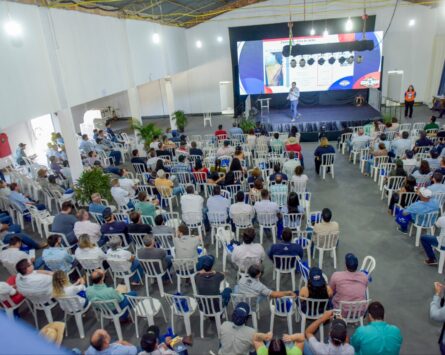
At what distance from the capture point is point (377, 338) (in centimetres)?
326

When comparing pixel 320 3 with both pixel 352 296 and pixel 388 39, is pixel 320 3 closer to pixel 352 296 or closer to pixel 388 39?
pixel 388 39

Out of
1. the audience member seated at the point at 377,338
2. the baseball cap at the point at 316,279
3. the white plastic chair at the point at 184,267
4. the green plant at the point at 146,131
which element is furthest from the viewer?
the green plant at the point at 146,131

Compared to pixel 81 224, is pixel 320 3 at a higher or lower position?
higher

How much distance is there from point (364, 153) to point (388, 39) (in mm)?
8743

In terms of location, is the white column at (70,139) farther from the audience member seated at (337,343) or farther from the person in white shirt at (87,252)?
the audience member seated at (337,343)

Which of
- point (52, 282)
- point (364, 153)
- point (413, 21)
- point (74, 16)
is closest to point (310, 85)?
point (413, 21)

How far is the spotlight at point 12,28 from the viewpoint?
247 inches

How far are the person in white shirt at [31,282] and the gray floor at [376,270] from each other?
31.3 inches

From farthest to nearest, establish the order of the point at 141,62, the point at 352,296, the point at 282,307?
the point at 141,62
the point at 282,307
the point at 352,296

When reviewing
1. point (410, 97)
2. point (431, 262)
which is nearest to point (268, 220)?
point (431, 262)

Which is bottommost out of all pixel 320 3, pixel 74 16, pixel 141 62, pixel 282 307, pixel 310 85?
pixel 282 307

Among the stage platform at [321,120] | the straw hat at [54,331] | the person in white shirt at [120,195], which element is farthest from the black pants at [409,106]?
the straw hat at [54,331]

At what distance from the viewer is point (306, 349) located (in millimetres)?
3504

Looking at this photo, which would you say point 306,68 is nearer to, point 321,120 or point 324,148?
point 321,120
